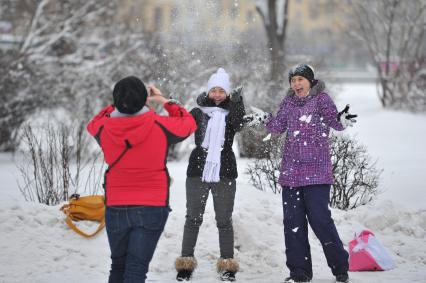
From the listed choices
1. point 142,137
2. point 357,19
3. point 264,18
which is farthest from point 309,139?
point 357,19

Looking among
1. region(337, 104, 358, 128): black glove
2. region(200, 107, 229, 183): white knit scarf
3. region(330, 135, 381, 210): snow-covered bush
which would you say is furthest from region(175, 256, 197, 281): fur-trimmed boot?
region(330, 135, 381, 210): snow-covered bush

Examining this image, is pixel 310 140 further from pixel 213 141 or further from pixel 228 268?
pixel 228 268

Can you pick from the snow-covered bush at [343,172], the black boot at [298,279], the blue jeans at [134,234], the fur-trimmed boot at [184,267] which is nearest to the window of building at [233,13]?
the snow-covered bush at [343,172]

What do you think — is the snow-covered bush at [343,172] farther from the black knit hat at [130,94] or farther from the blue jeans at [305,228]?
the black knit hat at [130,94]

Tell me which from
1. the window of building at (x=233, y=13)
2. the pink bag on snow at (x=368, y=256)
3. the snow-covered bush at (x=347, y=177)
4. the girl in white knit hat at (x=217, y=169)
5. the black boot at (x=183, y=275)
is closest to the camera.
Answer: the girl in white knit hat at (x=217, y=169)

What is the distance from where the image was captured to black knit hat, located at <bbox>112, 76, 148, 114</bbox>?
3645mm

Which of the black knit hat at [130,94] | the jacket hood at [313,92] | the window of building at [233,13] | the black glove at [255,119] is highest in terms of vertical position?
the window of building at [233,13]

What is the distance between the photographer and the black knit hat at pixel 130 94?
3.64 metres

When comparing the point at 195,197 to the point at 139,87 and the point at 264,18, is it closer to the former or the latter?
the point at 139,87

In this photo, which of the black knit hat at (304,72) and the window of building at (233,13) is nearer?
the black knit hat at (304,72)

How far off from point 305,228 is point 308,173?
0.46 m

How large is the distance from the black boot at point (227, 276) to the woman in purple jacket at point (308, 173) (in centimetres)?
43

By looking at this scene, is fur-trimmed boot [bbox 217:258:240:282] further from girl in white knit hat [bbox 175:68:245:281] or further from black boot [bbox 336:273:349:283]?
black boot [bbox 336:273:349:283]

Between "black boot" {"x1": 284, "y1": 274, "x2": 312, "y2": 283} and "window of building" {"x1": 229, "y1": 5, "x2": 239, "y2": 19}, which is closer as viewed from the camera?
"black boot" {"x1": 284, "y1": 274, "x2": 312, "y2": 283}
